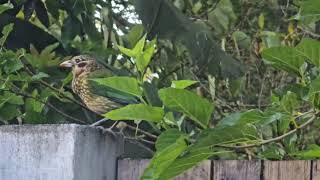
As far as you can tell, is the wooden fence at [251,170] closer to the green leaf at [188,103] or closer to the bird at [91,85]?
the green leaf at [188,103]

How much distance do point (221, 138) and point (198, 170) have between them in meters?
0.50

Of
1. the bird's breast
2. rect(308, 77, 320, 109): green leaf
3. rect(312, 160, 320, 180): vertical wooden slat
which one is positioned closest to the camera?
rect(308, 77, 320, 109): green leaf

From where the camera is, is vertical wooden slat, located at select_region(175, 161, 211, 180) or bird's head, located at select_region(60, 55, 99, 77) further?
bird's head, located at select_region(60, 55, 99, 77)

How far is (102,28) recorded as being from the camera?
407 cm

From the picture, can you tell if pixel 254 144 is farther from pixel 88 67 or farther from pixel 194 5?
pixel 194 5

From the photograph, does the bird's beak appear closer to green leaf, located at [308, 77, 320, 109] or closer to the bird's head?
the bird's head

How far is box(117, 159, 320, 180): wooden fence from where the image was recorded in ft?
5.95

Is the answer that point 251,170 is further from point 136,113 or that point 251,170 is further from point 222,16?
point 222,16

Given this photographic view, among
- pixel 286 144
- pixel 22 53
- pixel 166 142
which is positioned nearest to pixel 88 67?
pixel 22 53

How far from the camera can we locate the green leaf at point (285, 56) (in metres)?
1.50

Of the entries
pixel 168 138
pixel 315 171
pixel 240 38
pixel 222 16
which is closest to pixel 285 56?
pixel 168 138

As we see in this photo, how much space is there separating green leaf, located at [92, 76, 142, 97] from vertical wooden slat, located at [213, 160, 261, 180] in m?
0.40

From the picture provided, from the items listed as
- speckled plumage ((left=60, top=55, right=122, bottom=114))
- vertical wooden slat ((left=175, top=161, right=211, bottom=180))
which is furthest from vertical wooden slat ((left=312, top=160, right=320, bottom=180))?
speckled plumage ((left=60, top=55, right=122, bottom=114))

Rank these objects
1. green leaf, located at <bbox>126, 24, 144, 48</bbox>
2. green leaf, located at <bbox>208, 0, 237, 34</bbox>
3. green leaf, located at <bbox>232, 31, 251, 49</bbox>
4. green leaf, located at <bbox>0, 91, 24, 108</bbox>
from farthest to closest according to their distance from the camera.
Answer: green leaf, located at <bbox>232, 31, 251, 49</bbox> → green leaf, located at <bbox>208, 0, 237, 34</bbox> → green leaf, located at <bbox>126, 24, 144, 48</bbox> → green leaf, located at <bbox>0, 91, 24, 108</bbox>
